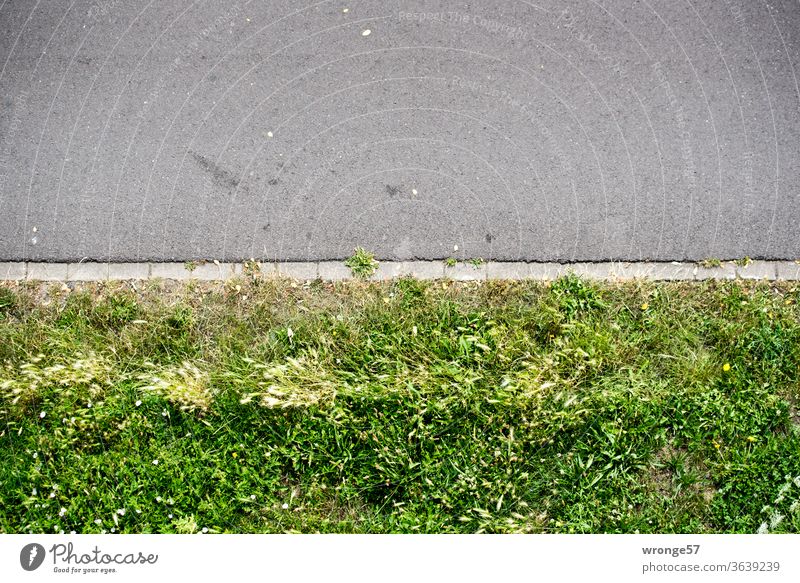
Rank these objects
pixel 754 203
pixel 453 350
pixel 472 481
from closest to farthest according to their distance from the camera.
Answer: pixel 472 481, pixel 453 350, pixel 754 203

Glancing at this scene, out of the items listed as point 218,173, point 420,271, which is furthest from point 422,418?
point 218,173

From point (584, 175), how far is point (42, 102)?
158 inches

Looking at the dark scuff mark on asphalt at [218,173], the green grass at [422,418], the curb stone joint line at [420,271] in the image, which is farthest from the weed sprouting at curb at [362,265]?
the dark scuff mark on asphalt at [218,173]

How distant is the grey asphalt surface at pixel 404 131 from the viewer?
474 cm

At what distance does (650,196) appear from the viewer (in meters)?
4.74

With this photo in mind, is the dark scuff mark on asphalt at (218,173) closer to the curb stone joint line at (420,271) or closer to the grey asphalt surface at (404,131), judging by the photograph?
the grey asphalt surface at (404,131)

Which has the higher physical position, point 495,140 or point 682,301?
point 495,140

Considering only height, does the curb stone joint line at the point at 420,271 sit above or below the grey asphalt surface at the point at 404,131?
below

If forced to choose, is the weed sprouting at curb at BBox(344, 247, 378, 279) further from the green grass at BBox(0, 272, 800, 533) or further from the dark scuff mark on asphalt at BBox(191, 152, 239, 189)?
the dark scuff mark on asphalt at BBox(191, 152, 239, 189)

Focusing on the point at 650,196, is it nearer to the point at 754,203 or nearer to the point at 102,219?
the point at 754,203

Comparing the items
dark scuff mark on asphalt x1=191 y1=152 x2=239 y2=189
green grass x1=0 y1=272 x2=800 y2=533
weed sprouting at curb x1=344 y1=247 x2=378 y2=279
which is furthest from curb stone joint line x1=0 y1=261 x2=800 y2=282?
dark scuff mark on asphalt x1=191 y1=152 x2=239 y2=189

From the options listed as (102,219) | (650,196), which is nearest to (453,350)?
(650,196)

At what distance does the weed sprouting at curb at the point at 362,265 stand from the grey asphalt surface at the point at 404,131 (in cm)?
11

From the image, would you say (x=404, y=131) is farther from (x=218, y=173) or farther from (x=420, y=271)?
(x=218, y=173)
